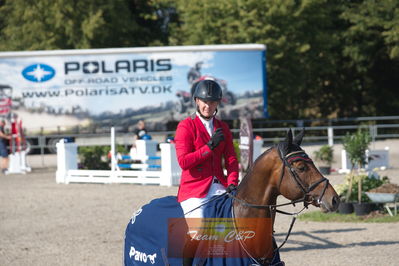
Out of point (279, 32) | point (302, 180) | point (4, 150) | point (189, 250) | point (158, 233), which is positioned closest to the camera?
point (302, 180)

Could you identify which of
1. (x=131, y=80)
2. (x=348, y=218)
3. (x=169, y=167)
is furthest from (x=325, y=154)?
(x=131, y=80)

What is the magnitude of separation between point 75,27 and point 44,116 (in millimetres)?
8349

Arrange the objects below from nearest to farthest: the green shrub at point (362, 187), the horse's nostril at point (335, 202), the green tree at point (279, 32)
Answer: the horse's nostril at point (335, 202) → the green shrub at point (362, 187) → the green tree at point (279, 32)

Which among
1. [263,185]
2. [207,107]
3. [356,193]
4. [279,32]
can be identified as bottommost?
[356,193]

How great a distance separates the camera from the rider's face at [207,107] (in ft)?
20.5

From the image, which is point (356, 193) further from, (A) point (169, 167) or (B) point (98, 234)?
(A) point (169, 167)

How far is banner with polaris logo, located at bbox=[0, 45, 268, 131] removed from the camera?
29.2 m

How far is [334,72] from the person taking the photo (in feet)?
124

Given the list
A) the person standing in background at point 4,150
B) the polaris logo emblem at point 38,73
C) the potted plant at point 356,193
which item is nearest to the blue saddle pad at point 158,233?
the potted plant at point 356,193

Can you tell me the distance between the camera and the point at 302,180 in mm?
5688

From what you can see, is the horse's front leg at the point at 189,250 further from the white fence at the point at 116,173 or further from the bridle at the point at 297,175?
the white fence at the point at 116,173

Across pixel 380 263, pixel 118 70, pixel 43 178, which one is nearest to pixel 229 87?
pixel 118 70

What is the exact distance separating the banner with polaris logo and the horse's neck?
23.1 metres

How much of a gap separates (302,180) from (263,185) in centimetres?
42
